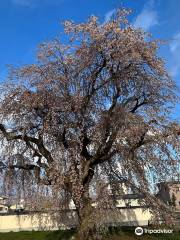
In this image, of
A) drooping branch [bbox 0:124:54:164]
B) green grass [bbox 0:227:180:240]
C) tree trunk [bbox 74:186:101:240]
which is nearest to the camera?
tree trunk [bbox 74:186:101:240]

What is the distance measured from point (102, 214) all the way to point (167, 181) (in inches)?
136

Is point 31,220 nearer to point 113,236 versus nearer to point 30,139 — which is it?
point 113,236

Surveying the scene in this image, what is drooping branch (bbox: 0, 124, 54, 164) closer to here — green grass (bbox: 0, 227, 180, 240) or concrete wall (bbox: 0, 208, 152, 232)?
green grass (bbox: 0, 227, 180, 240)

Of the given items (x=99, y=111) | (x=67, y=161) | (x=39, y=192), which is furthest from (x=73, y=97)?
(x=39, y=192)

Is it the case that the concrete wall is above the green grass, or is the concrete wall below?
above

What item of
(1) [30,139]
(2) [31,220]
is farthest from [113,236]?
(2) [31,220]

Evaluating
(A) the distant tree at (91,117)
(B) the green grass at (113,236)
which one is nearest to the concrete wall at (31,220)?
(B) the green grass at (113,236)

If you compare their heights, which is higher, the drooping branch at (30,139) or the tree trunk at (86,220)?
the drooping branch at (30,139)

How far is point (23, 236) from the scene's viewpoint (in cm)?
2506

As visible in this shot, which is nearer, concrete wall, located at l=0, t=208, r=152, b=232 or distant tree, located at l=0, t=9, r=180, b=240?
distant tree, located at l=0, t=9, r=180, b=240

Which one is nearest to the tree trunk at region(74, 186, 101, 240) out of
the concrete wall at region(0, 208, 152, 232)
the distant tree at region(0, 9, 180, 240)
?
the distant tree at region(0, 9, 180, 240)

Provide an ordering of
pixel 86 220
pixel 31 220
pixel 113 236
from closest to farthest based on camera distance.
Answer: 1. pixel 86 220
2. pixel 113 236
3. pixel 31 220

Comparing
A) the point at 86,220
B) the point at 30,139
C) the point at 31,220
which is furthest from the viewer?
the point at 31,220

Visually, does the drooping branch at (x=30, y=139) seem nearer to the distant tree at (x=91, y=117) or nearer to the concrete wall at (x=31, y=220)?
the distant tree at (x=91, y=117)
